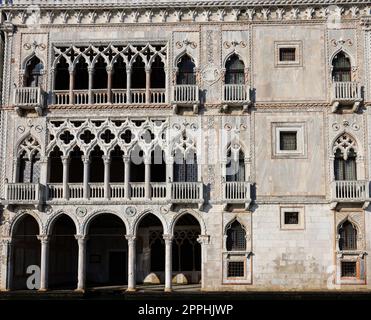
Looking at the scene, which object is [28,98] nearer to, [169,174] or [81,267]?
[169,174]

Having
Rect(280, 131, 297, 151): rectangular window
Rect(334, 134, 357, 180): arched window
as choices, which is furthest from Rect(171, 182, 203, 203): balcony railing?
Rect(334, 134, 357, 180): arched window

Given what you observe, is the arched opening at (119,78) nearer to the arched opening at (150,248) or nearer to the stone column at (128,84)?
the stone column at (128,84)

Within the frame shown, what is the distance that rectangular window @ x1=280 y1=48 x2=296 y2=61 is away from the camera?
27.6m

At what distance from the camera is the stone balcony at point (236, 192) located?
86.0 feet

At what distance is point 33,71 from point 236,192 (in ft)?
38.0

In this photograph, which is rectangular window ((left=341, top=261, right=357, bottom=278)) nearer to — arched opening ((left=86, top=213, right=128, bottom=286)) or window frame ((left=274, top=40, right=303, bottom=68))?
window frame ((left=274, top=40, right=303, bottom=68))

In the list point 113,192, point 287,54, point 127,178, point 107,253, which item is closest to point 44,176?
point 113,192

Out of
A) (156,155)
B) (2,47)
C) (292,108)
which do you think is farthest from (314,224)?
(2,47)

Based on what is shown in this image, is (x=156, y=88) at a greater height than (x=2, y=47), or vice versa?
(x=2, y=47)

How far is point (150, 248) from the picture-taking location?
101 ft

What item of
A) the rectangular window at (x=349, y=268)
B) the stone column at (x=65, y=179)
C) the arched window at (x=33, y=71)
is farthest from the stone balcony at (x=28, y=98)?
the rectangular window at (x=349, y=268)
